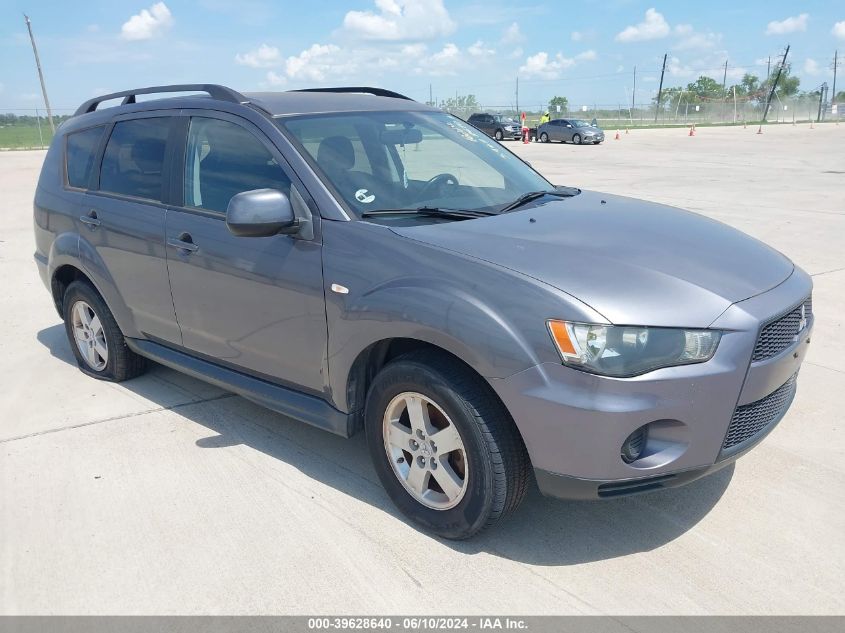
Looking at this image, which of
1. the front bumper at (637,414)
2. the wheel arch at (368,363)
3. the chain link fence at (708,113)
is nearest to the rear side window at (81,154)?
the wheel arch at (368,363)

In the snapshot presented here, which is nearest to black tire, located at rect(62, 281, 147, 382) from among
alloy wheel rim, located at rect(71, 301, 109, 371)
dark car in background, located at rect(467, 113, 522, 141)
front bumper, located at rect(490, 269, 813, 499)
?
alloy wheel rim, located at rect(71, 301, 109, 371)

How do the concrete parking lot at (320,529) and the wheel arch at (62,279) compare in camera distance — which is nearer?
the concrete parking lot at (320,529)

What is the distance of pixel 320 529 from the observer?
11.0ft

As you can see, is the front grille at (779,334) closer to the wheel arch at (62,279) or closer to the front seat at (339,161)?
the front seat at (339,161)

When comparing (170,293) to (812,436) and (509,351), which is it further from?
(812,436)

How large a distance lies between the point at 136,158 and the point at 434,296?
2.54m

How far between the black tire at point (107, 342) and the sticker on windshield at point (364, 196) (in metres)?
2.29

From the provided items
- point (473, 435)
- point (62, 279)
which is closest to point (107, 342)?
point (62, 279)

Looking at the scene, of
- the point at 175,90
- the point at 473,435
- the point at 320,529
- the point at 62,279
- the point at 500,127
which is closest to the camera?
the point at 473,435

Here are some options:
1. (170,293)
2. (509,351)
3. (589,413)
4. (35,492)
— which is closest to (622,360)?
(589,413)

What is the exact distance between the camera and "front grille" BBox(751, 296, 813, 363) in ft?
9.36

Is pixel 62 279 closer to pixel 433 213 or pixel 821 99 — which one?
pixel 433 213

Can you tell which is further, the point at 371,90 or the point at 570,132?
the point at 570,132

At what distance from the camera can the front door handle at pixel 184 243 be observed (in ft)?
13.0
